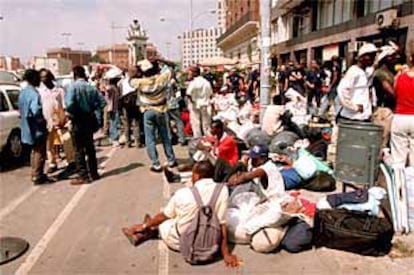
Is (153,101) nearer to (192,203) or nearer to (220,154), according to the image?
(220,154)

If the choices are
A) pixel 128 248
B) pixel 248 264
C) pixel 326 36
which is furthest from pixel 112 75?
pixel 326 36

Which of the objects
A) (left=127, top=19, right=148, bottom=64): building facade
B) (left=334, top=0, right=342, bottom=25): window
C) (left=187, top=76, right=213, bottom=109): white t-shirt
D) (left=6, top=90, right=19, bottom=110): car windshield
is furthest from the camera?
(left=127, top=19, right=148, bottom=64): building facade

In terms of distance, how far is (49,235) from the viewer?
16.9ft

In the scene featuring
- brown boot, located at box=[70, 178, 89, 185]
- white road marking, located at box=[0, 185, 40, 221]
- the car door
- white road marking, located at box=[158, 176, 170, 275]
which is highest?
the car door

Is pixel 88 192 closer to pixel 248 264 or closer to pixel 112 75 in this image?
pixel 248 264

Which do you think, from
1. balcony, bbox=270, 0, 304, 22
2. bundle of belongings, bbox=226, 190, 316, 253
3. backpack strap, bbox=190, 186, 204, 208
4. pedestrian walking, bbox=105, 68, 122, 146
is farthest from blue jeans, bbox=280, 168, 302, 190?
balcony, bbox=270, 0, 304, 22

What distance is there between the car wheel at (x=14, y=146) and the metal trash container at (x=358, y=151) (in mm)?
6435

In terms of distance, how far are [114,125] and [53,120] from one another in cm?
299

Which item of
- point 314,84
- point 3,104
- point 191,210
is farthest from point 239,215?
point 314,84

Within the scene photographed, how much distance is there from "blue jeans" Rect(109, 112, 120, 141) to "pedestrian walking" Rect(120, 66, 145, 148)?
0.21 meters

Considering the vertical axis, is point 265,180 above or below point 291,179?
above

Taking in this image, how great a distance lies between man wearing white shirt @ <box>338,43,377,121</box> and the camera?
628 cm

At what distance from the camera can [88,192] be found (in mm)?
6844

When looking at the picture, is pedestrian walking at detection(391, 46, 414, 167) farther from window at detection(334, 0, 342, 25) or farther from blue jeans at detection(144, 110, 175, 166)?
window at detection(334, 0, 342, 25)
